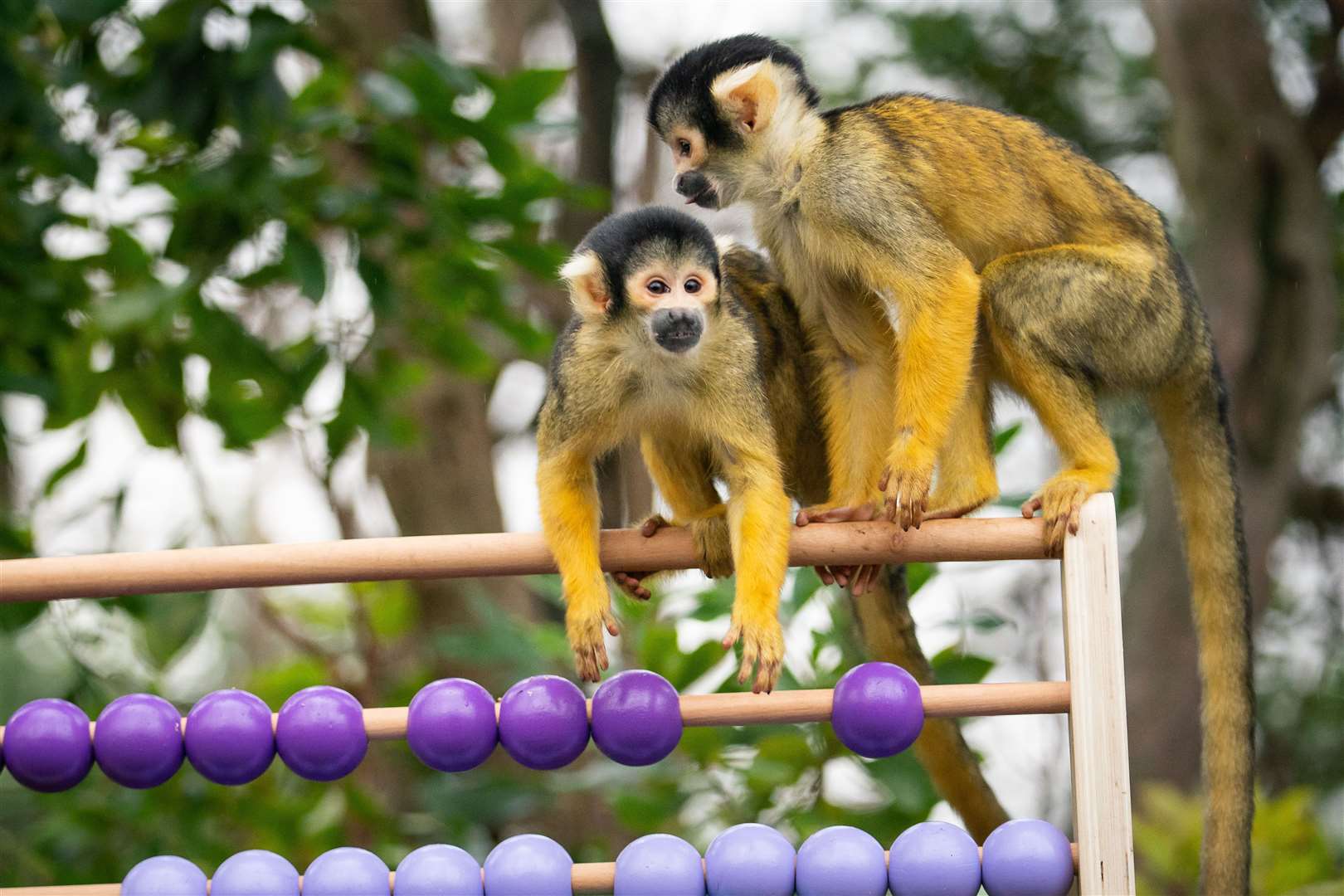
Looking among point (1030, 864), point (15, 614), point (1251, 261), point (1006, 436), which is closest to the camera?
point (1030, 864)

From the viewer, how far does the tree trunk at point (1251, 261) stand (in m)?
5.37

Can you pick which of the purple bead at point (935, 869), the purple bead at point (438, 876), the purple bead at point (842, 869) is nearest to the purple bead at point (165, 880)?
the purple bead at point (438, 876)

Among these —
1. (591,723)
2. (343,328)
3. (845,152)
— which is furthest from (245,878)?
(343,328)

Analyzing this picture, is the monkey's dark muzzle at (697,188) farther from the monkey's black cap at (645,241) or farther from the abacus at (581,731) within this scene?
the abacus at (581,731)

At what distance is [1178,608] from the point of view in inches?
219

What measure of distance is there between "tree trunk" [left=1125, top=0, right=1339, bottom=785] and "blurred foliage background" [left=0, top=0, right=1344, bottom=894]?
0.04 feet

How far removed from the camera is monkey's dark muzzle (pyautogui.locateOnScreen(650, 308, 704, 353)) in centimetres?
232

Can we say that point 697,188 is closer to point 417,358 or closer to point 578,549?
point 578,549

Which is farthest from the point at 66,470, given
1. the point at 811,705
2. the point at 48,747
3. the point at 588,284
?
the point at 811,705

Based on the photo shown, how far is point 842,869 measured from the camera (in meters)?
1.83

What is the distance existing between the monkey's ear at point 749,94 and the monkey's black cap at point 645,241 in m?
0.26

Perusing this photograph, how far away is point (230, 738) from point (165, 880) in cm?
21

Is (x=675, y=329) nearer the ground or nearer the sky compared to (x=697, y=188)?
nearer the ground

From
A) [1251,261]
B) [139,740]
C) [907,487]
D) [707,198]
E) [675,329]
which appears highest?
[1251,261]
